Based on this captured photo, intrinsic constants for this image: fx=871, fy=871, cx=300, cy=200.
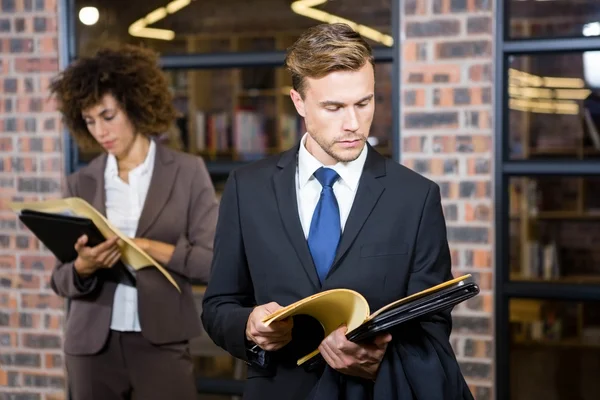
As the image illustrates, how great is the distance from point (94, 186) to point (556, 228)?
236 centimetres

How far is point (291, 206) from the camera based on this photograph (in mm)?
1874

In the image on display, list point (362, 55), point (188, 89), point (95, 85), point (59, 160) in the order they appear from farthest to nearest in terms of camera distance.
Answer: point (188, 89) → point (59, 160) → point (95, 85) → point (362, 55)

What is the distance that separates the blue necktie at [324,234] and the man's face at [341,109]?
4.4 inches

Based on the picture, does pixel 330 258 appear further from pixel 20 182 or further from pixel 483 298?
pixel 20 182

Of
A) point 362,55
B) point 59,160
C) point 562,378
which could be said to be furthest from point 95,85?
point 562,378

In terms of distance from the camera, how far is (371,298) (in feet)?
5.89

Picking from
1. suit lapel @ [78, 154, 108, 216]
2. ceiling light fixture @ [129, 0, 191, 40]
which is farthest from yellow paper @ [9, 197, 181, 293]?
ceiling light fixture @ [129, 0, 191, 40]

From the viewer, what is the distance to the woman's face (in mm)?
2900

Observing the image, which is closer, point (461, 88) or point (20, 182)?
point (461, 88)

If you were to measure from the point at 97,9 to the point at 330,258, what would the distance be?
2614 millimetres

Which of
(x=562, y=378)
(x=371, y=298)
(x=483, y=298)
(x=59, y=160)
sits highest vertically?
(x=59, y=160)

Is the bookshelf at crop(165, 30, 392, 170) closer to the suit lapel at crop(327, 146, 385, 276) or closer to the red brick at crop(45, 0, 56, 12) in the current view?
the red brick at crop(45, 0, 56, 12)

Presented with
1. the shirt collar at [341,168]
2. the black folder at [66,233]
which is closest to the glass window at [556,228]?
the black folder at [66,233]

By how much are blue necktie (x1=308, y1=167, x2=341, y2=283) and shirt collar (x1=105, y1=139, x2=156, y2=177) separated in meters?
1.23
